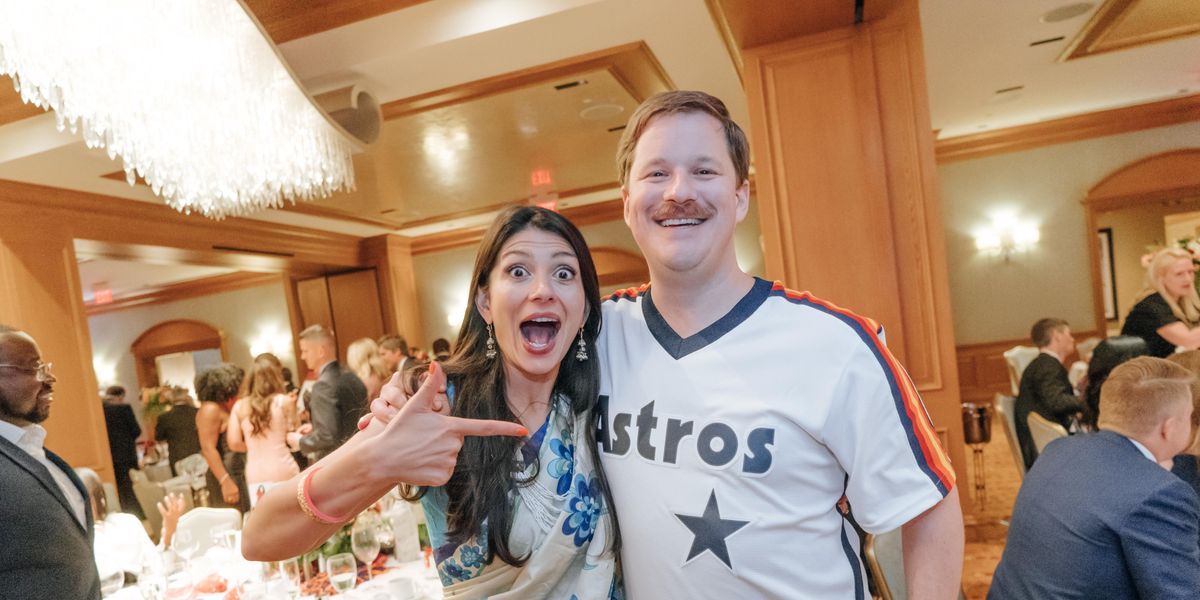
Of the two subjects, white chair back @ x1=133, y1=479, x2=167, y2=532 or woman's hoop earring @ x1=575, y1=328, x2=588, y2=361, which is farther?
white chair back @ x1=133, y1=479, x2=167, y2=532

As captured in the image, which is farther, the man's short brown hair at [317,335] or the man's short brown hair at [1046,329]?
the man's short brown hair at [317,335]

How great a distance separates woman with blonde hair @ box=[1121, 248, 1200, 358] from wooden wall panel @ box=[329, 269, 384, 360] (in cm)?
856

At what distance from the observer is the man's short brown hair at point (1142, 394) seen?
1927 millimetres

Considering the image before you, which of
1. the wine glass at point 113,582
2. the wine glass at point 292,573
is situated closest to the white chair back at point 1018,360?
the wine glass at point 292,573

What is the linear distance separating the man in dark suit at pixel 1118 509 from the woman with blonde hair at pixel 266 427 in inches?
166

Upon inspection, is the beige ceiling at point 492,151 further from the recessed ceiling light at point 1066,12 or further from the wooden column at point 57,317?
the recessed ceiling light at point 1066,12

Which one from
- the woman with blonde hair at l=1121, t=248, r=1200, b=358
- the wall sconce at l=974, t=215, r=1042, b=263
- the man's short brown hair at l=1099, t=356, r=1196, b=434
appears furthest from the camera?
the wall sconce at l=974, t=215, r=1042, b=263

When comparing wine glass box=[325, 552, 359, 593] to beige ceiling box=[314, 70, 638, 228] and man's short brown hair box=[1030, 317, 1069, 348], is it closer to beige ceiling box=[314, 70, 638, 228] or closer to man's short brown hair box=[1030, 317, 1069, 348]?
beige ceiling box=[314, 70, 638, 228]

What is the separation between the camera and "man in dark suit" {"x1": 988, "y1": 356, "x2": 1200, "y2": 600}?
1616mm

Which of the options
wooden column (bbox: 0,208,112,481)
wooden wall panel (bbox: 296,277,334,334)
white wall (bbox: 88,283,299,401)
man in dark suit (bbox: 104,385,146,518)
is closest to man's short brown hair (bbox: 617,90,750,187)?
wooden column (bbox: 0,208,112,481)

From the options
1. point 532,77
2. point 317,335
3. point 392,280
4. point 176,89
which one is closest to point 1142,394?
point 176,89

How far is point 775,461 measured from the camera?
1.18m

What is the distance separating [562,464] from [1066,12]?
16.2ft

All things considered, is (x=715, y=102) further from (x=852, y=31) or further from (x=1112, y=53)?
(x=1112, y=53)
